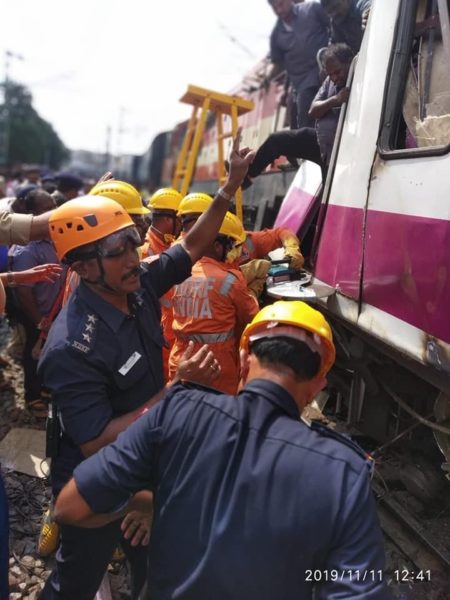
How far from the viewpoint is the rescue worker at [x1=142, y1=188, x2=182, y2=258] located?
12.8ft

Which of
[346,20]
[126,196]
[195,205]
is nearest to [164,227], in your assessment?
[195,205]

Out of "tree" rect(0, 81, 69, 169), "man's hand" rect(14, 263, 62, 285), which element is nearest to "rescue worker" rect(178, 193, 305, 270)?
"man's hand" rect(14, 263, 62, 285)

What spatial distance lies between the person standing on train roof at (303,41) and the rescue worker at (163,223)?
1522mm

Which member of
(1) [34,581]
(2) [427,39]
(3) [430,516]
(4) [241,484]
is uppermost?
(2) [427,39]

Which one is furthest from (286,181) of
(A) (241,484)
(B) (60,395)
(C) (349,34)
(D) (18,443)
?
(A) (241,484)

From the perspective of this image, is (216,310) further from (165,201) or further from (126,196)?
(165,201)

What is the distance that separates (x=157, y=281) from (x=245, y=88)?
22.7 ft

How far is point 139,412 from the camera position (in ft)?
5.91

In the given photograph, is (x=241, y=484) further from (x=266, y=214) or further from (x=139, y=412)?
(x=266, y=214)

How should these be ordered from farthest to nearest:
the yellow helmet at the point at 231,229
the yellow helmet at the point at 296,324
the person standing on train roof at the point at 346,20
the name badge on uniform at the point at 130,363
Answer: the person standing on train roof at the point at 346,20
the yellow helmet at the point at 231,229
the name badge on uniform at the point at 130,363
the yellow helmet at the point at 296,324

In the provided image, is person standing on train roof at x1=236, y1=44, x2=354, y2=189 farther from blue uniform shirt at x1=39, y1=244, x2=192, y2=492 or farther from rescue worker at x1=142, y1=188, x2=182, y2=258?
blue uniform shirt at x1=39, y1=244, x2=192, y2=492

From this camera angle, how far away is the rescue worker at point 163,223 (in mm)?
3902

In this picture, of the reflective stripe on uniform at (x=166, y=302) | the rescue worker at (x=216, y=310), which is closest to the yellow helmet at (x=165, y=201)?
the reflective stripe on uniform at (x=166, y=302)

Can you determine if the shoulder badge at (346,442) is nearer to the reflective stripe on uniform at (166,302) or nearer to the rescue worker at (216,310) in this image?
the rescue worker at (216,310)
